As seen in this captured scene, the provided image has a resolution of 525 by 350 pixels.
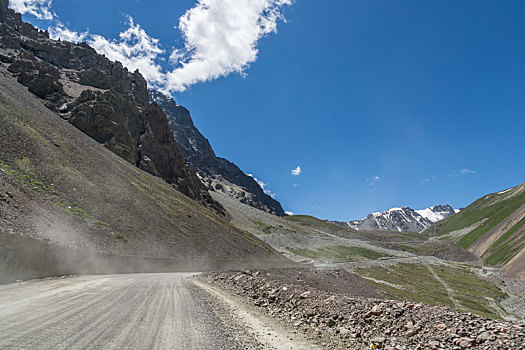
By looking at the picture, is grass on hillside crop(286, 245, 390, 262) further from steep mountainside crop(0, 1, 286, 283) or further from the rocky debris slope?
the rocky debris slope

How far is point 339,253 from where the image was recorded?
128250 mm

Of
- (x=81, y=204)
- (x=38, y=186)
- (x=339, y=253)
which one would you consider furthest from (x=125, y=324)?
(x=339, y=253)

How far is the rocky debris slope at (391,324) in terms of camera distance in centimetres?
809

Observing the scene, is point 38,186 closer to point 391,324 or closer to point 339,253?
point 391,324

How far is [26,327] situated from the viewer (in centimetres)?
816

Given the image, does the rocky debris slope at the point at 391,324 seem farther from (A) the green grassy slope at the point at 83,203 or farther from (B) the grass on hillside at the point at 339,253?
(B) the grass on hillside at the point at 339,253

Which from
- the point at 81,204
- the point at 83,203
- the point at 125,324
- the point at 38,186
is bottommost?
the point at 125,324

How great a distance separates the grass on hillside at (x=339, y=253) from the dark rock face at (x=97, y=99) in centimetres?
4551

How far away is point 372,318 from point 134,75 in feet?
685

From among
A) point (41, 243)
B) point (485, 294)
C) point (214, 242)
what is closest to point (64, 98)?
point (214, 242)

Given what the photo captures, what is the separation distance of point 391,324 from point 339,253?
409 feet

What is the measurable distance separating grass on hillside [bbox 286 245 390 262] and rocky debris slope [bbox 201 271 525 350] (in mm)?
103527

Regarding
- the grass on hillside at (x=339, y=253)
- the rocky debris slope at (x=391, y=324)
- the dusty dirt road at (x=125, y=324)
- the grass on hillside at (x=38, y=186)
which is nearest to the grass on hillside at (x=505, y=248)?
the grass on hillside at (x=339, y=253)

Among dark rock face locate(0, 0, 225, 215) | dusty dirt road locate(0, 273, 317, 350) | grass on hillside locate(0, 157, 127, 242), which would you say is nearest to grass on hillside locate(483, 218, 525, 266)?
dark rock face locate(0, 0, 225, 215)
